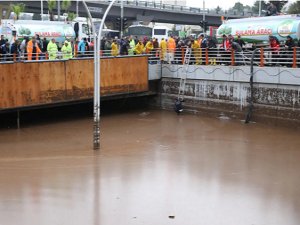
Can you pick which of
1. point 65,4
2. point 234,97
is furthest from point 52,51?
point 65,4

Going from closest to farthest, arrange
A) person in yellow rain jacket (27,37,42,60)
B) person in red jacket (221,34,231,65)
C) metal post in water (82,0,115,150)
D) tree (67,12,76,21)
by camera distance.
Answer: metal post in water (82,0,115,150), person in yellow rain jacket (27,37,42,60), person in red jacket (221,34,231,65), tree (67,12,76,21)

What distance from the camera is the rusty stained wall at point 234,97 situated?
17875mm

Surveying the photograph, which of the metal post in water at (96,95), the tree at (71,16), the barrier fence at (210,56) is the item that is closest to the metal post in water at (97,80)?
the metal post in water at (96,95)

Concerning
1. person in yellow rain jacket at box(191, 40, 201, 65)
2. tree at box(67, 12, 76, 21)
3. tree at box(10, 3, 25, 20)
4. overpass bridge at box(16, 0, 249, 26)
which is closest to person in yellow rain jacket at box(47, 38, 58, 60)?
person in yellow rain jacket at box(191, 40, 201, 65)

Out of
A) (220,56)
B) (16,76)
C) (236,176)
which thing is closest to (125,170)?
(236,176)

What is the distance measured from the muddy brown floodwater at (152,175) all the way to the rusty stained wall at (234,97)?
1.02 metres

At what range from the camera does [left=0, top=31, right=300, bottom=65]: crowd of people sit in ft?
62.4

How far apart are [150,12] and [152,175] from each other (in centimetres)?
6098

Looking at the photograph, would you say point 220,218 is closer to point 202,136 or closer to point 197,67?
point 202,136

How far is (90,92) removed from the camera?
20359 millimetres

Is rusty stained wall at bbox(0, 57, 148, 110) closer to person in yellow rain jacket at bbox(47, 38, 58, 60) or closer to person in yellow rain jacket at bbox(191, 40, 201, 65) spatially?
person in yellow rain jacket at bbox(47, 38, 58, 60)

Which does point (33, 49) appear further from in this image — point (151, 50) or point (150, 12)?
point (150, 12)

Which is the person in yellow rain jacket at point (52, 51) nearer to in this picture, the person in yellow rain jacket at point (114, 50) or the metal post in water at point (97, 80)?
the person in yellow rain jacket at point (114, 50)

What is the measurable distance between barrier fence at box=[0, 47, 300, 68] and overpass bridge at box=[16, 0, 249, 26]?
133 feet
